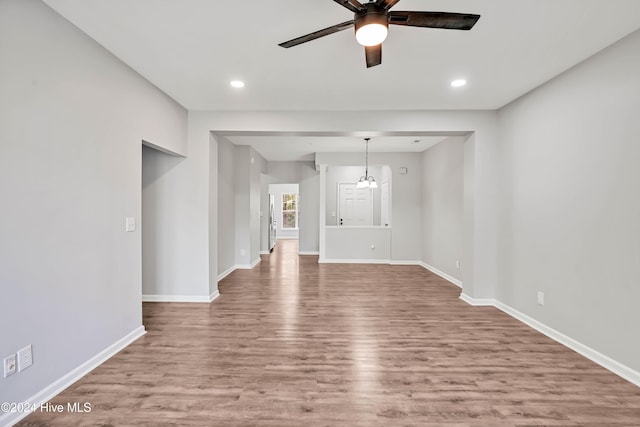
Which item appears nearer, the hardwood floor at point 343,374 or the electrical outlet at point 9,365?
the electrical outlet at point 9,365

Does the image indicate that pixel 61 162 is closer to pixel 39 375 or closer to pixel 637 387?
pixel 39 375

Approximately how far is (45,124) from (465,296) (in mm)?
4753

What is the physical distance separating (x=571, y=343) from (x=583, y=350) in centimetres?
12

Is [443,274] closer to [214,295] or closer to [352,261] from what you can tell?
[352,261]

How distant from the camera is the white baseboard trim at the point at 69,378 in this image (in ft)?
5.42

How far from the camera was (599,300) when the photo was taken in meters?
2.36

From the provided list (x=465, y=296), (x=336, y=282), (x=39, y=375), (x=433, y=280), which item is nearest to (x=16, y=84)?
(x=39, y=375)

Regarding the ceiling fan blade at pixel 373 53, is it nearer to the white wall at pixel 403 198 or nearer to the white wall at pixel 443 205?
the white wall at pixel 443 205

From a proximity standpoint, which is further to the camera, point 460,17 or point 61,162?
point 61,162

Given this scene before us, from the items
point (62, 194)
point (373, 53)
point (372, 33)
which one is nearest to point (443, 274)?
point (373, 53)

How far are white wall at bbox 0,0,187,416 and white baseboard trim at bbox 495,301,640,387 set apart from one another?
162 inches

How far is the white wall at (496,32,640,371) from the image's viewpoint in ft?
7.04

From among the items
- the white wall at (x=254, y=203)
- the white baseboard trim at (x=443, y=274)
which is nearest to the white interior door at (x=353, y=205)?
the white baseboard trim at (x=443, y=274)

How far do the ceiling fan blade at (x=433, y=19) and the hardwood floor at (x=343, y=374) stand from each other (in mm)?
2319
